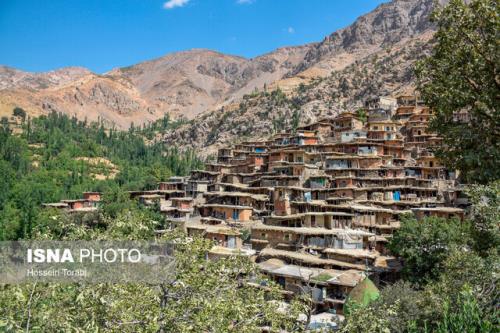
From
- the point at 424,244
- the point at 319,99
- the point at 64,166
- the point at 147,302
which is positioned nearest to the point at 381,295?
the point at 424,244

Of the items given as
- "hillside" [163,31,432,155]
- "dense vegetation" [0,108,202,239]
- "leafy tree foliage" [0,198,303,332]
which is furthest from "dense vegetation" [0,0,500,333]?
"hillside" [163,31,432,155]

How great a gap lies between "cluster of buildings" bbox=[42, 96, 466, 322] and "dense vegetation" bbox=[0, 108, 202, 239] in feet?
58.1

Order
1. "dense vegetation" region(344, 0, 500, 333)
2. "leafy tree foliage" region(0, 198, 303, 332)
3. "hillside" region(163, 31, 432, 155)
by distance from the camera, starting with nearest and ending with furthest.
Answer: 1. "leafy tree foliage" region(0, 198, 303, 332)
2. "dense vegetation" region(344, 0, 500, 333)
3. "hillside" region(163, 31, 432, 155)

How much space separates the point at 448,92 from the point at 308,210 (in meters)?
33.7

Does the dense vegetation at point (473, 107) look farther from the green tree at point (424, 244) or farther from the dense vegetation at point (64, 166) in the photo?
the dense vegetation at point (64, 166)

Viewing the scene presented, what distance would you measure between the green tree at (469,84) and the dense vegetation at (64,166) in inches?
2031

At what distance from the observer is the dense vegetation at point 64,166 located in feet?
227

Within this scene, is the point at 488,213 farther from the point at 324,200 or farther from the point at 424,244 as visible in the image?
the point at 324,200

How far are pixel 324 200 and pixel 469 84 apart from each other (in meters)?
35.4

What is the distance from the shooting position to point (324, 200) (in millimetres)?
47219

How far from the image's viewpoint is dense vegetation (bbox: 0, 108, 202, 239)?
69.1 metres

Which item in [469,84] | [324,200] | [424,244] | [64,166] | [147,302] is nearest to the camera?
[147,302]

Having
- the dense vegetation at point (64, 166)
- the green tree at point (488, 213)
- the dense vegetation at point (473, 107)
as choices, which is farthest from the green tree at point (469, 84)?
the dense vegetation at point (64, 166)

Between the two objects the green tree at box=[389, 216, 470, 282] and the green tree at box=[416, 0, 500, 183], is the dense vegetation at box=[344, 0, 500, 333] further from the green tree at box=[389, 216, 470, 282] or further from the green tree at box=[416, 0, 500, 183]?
the green tree at box=[389, 216, 470, 282]
